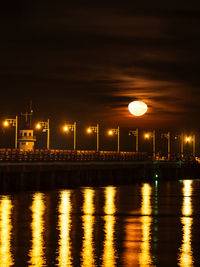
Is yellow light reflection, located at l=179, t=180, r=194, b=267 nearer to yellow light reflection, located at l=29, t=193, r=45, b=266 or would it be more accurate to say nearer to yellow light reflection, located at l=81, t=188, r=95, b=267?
yellow light reflection, located at l=81, t=188, r=95, b=267

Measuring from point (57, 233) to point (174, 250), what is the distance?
615 centimetres

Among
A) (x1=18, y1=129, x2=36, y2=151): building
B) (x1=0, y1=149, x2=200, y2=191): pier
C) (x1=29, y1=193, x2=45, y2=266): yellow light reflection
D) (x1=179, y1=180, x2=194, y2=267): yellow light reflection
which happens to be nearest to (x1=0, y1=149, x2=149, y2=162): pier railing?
(x1=0, y1=149, x2=200, y2=191): pier

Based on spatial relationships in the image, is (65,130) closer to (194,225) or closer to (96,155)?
(96,155)

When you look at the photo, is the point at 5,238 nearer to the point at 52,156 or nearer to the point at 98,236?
the point at 98,236

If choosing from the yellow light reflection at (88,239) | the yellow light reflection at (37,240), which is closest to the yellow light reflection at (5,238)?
the yellow light reflection at (37,240)

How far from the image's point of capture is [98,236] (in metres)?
25.7

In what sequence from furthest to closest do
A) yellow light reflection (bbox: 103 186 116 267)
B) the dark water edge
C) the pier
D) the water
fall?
the pier → the dark water edge → the water → yellow light reflection (bbox: 103 186 116 267)

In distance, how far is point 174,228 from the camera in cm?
2952

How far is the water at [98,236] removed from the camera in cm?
2017

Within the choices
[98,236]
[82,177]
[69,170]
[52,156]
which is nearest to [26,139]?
[52,156]

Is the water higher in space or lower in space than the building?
lower

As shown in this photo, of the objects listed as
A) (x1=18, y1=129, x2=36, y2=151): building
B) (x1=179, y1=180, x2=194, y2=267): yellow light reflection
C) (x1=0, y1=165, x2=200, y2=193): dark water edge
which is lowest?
(x1=179, y1=180, x2=194, y2=267): yellow light reflection

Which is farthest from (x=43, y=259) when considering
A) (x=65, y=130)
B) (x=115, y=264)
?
(x=65, y=130)

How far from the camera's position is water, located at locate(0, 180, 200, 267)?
66.2 feet
